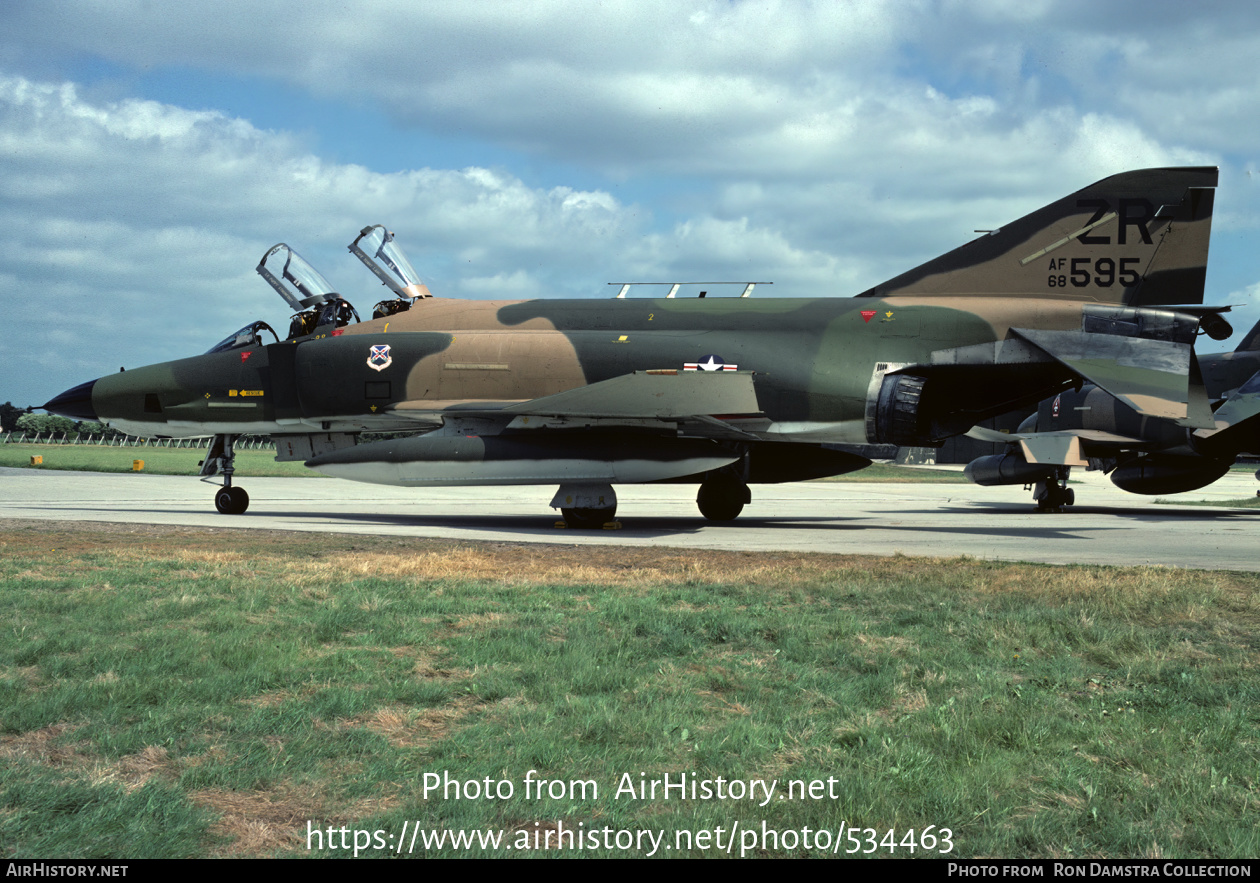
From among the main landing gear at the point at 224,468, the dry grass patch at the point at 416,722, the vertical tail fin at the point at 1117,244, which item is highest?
the vertical tail fin at the point at 1117,244

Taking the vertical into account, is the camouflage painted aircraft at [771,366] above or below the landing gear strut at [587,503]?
above

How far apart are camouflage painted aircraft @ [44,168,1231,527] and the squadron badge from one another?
0.09ft

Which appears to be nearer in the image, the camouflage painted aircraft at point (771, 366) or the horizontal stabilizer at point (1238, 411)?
the camouflage painted aircraft at point (771, 366)

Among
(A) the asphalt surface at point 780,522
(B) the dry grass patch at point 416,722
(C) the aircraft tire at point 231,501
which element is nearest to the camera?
(B) the dry grass patch at point 416,722

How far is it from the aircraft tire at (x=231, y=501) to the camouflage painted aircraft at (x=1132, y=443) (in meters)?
16.8

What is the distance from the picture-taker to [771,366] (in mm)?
15758

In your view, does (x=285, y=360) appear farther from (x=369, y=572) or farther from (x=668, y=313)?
(x=369, y=572)

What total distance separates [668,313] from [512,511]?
6568mm

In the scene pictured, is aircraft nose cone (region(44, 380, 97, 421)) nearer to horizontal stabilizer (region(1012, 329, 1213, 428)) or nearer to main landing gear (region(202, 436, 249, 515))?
main landing gear (region(202, 436, 249, 515))

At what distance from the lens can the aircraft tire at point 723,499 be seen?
1767 centimetres

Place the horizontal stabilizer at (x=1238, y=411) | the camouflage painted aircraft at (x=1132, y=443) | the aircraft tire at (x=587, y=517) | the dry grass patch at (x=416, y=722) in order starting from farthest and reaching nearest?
the camouflage painted aircraft at (x=1132, y=443)
the horizontal stabilizer at (x=1238, y=411)
the aircraft tire at (x=587, y=517)
the dry grass patch at (x=416, y=722)

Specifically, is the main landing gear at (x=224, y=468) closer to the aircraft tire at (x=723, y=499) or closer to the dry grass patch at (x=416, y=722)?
the aircraft tire at (x=723, y=499)

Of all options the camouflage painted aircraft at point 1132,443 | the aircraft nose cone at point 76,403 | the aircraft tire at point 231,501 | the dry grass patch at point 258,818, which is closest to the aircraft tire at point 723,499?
the camouflage painted aircraft at point 1132,443
